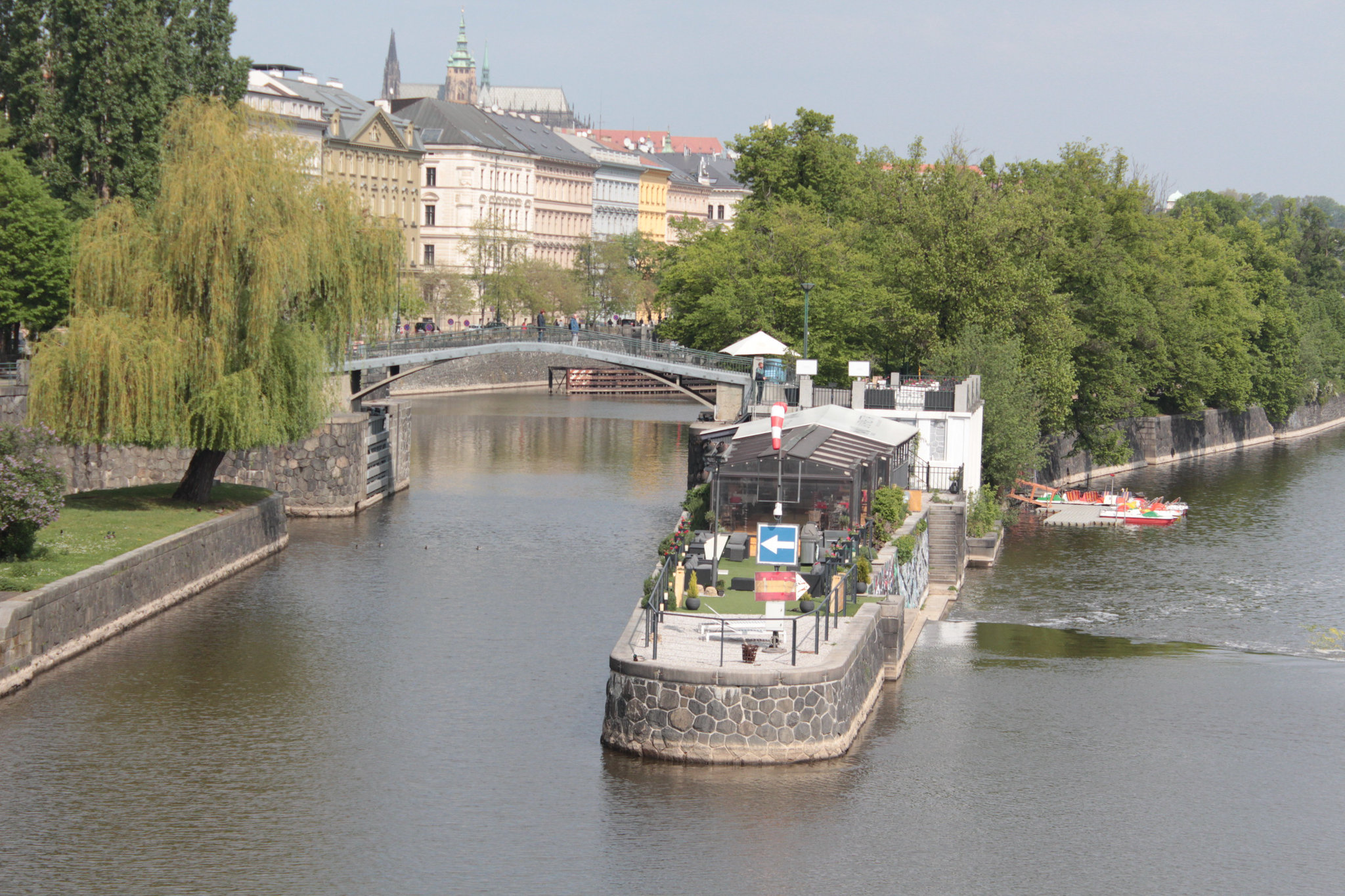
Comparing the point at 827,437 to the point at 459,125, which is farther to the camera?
the point at 459,125

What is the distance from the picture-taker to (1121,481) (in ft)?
255

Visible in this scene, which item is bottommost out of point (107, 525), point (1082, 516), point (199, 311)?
point (1082, 516)

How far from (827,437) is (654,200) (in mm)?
145311

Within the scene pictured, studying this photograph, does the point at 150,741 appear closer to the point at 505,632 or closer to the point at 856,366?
the point at 505,632

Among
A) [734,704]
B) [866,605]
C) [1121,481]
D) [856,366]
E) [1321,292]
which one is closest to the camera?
[734,704]

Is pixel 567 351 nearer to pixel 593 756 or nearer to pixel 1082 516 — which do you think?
pixel 1082 516

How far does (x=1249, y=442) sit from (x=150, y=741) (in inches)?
3232

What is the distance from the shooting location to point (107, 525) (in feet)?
134

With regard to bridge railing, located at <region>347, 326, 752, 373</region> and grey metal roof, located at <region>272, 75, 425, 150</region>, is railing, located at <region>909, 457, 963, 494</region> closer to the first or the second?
bridge railing, located at <region>347, 326, 752, 373</region>

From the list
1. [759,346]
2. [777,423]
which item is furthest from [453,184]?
[777,423]

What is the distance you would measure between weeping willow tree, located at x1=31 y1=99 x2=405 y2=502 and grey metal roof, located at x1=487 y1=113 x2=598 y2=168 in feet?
365

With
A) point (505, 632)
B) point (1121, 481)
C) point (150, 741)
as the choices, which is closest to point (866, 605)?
point (505, 632)

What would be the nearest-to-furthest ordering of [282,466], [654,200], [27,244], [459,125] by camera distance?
1. [282,466]
2. [27,244]
3. [459,125]
4. [654,200]

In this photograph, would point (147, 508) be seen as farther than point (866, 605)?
Yes
